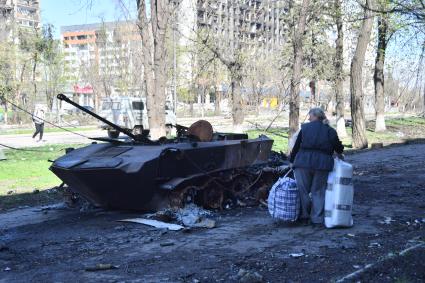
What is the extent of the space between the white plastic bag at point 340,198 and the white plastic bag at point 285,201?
46cm

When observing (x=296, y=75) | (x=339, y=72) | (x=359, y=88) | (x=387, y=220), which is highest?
(x=339, y=72)

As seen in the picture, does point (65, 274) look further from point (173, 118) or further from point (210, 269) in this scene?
point (173, 118)

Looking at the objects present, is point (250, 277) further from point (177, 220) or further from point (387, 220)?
point (387, 220)

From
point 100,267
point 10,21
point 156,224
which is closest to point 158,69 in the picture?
point 156,224

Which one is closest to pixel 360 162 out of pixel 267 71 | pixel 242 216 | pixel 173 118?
pixel 242 216

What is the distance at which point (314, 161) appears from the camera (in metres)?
8.13

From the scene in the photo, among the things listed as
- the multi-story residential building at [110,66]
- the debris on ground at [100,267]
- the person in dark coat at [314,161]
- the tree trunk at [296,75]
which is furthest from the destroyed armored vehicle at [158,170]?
the multi-story residential building at [110,66]

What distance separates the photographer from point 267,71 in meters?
52.0

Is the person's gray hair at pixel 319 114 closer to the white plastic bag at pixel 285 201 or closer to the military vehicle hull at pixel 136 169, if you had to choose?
the white plastic bag at pixel 285 201

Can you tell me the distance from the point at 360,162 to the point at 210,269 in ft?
39.9

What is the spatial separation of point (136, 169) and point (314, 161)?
2.56 m

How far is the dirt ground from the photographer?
5828mm

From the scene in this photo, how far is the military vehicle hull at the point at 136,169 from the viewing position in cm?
867

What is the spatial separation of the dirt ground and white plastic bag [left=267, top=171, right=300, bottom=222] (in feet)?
0.61
